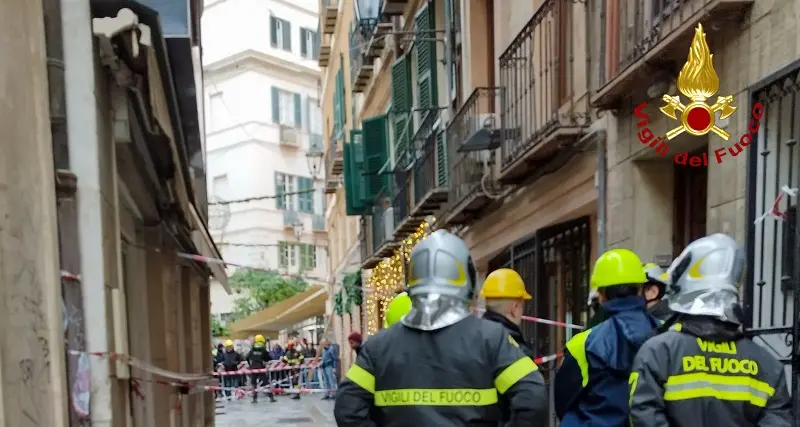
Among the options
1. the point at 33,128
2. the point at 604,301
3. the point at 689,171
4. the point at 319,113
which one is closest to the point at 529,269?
the point at 689,171

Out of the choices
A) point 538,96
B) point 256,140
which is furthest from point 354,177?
point 256,140

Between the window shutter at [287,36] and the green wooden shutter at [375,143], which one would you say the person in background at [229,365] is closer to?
the green wooden shutter at [375,143]

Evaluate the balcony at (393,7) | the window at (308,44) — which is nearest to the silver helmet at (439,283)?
the balcony at (393,7)

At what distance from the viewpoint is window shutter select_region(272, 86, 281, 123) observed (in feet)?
114

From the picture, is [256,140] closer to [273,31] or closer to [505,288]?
[273,31]

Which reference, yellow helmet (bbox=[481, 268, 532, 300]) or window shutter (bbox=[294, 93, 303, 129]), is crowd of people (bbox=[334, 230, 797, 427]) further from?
window shutter (bbox=[294, 93, 303, 129])

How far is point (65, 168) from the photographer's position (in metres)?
4.17

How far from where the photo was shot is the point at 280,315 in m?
23.6

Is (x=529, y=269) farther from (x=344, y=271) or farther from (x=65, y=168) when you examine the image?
(x=344, y=271)

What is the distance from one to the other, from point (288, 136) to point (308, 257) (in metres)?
5.71

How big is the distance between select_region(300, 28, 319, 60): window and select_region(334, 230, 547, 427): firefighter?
34.8m

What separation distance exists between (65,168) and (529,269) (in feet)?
18.8

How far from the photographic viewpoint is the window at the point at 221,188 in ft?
114

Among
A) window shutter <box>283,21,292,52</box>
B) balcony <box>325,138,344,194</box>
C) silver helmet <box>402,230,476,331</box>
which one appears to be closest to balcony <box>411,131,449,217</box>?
silver helmet <box>402,230,476,331</box>
